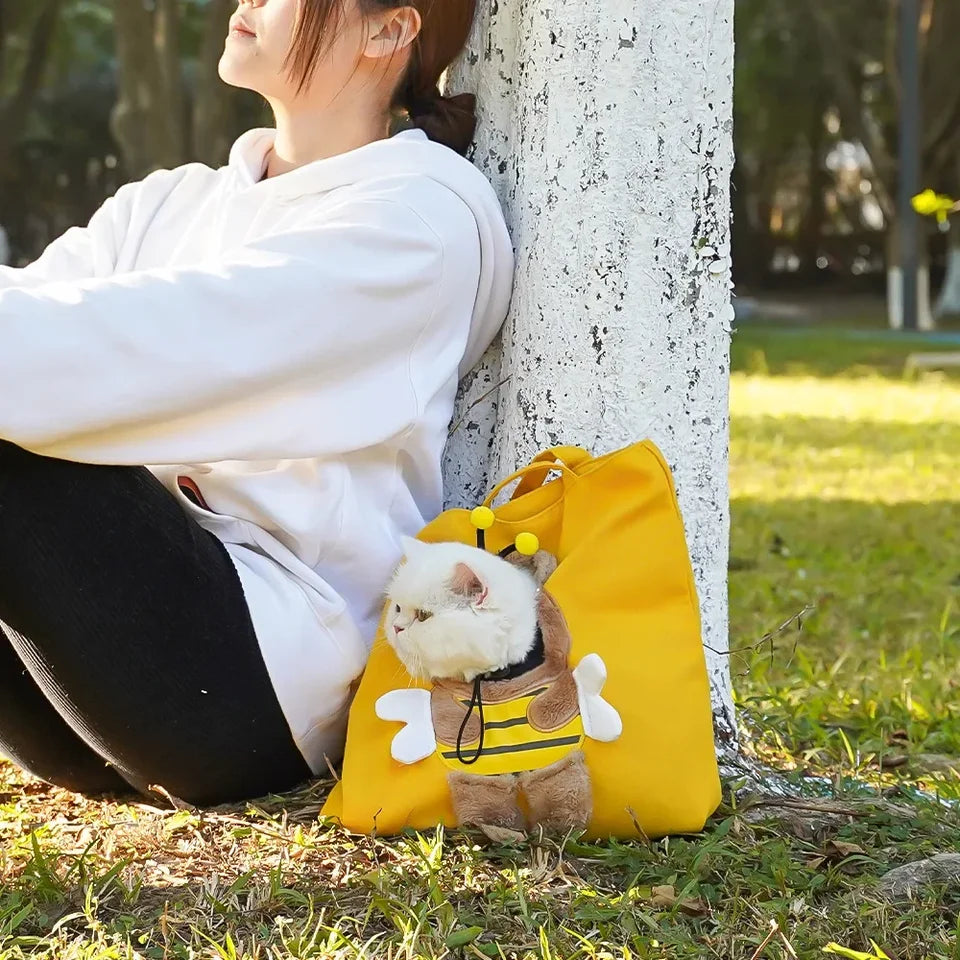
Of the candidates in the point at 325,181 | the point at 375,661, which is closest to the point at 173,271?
the point at 325,181

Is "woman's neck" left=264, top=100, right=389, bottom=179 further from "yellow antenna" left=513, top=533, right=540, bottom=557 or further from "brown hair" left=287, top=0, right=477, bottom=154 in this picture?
"yellow antenna" left=513, top=533, right=540, bottom=557

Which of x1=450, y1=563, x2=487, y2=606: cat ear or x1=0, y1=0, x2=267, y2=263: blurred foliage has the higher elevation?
x1=0, y1=0, x2=267, y2=263: blurred foliage

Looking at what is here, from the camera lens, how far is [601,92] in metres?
2.28

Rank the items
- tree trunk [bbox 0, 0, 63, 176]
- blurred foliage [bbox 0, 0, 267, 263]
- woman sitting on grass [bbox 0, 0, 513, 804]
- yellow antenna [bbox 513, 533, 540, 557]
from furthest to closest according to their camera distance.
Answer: blurred foliage [bbox 0, 0, 267, 263] < tree trunk [bbox 0, 0, 63, 176] < yellow antenna [bbox 513, 533, 540, 557] < woman sitting on grass [bbox 0, 0, 513, 804]

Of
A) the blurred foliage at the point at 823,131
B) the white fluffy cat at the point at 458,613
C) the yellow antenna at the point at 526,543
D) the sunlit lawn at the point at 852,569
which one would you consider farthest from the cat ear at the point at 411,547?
the blurred foliage at the point at 823,131

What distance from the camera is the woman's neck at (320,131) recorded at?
7.87 ft

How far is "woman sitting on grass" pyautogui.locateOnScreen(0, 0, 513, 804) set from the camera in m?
1.96

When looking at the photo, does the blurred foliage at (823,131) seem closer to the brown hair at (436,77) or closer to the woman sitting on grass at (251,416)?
the brown hair at (436,77)

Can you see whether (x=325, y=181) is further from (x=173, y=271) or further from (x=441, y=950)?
(x=441, y=950)

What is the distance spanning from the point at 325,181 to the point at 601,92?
453mm

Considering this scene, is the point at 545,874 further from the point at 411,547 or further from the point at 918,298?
the point at 918,298

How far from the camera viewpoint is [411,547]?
7.06 feet

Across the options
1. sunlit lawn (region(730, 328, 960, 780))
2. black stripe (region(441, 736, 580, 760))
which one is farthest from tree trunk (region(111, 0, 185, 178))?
black stripe (region(441, 736, 580, 760))

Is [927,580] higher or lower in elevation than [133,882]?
lower
